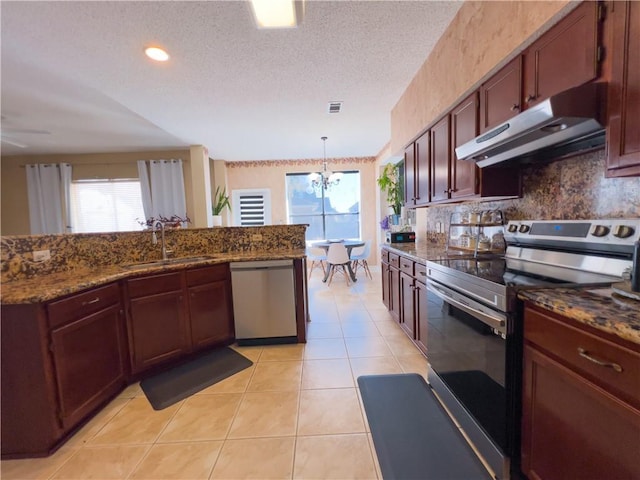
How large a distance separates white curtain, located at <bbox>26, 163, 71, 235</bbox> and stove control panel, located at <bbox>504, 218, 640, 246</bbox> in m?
7.13

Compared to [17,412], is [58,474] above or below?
below

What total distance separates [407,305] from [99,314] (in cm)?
237

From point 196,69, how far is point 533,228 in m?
3.01

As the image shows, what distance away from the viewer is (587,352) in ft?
2.71

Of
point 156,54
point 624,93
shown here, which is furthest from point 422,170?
point 156,54

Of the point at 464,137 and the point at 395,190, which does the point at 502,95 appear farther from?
the point at 395,190

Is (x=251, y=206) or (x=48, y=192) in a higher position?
(x=48, y=192)

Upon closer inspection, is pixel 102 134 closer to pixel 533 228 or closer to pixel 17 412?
pixel 17 412

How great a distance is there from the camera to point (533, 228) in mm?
1639

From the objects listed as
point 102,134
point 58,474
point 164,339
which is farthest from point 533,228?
point 102,134

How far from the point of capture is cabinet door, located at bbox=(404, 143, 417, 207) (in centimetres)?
299

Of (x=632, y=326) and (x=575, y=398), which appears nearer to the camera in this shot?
(x=632, y=326)

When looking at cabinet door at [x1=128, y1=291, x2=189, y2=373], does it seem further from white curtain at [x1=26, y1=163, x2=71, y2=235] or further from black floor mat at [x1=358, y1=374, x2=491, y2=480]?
white curtain at [x1=26, y1=163, x2=71, y2=235]

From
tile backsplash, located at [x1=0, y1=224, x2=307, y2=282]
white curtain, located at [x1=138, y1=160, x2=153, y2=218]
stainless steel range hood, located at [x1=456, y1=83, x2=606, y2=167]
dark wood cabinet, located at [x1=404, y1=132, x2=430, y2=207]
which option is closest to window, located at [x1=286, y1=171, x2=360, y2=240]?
white curtain, located at [x1=138, y1=160, x2=153, y2=218]
